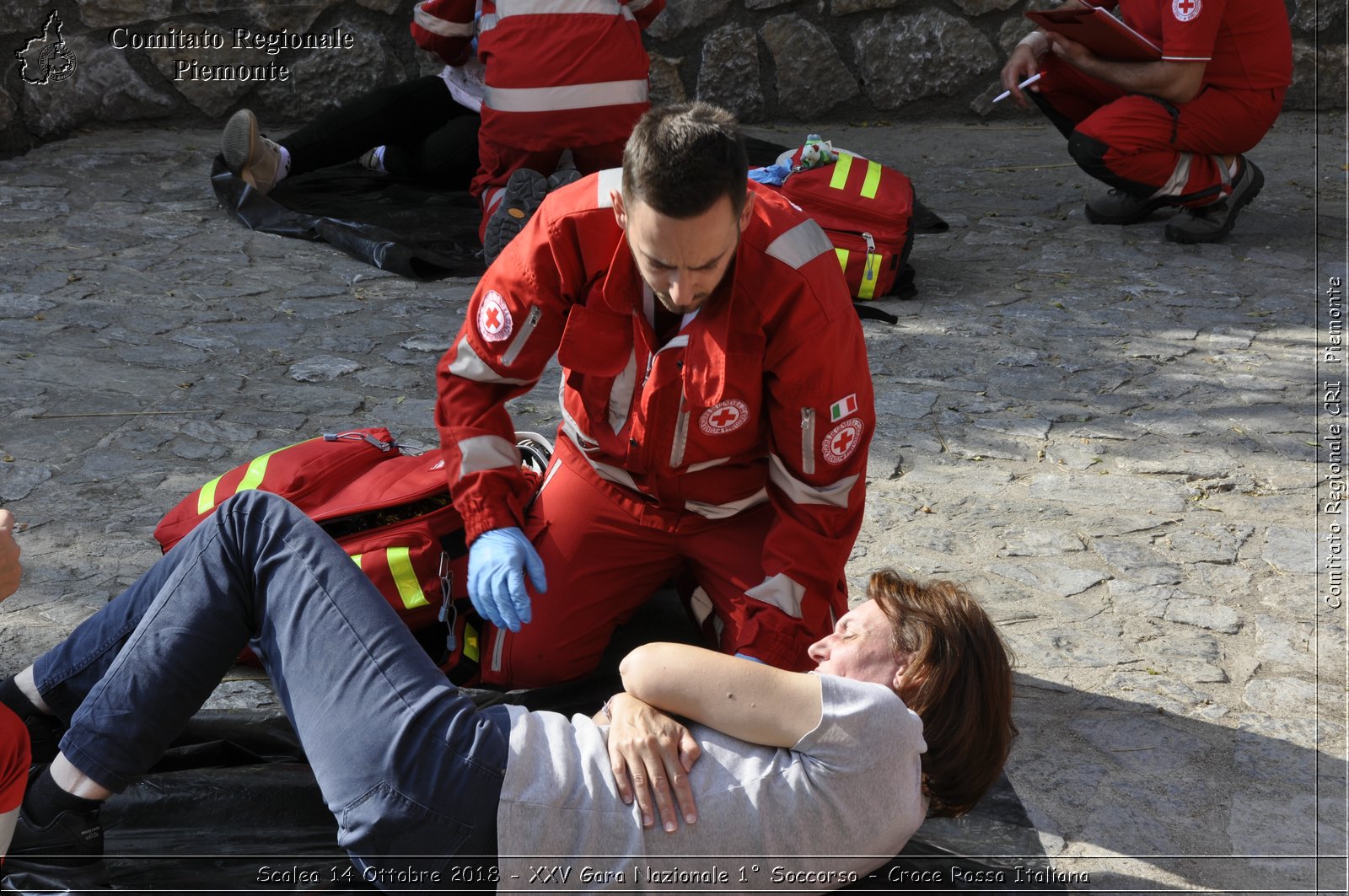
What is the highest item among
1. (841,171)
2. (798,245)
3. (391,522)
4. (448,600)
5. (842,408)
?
(798,245)

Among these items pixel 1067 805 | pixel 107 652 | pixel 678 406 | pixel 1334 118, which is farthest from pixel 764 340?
pixel 1334 118

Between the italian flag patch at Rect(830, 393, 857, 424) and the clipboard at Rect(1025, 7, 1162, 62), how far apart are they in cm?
299

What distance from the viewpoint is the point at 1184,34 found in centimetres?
450

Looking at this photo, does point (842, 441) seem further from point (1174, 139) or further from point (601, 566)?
point (1174, 139)

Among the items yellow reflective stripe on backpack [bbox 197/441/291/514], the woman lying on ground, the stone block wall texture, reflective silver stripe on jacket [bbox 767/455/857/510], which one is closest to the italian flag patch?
reflective silver stripe on jacket [bbox 767/455/857/510]

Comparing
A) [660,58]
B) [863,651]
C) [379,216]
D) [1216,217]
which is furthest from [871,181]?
[863,651]

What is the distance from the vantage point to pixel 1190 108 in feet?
15.1

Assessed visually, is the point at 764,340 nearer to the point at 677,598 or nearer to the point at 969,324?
the point at 677,598

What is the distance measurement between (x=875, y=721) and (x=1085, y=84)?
13.3 feet

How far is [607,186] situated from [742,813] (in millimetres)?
1066

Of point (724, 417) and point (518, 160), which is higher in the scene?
point (724, 417)

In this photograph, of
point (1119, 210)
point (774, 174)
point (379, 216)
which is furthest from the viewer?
point (1119, 210)

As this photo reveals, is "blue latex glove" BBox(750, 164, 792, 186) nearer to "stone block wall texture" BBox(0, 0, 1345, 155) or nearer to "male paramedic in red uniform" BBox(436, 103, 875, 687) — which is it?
"stone block wall texture" BBox(0, 0, 1345, 155)

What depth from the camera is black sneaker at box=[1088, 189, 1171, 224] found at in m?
4.91
